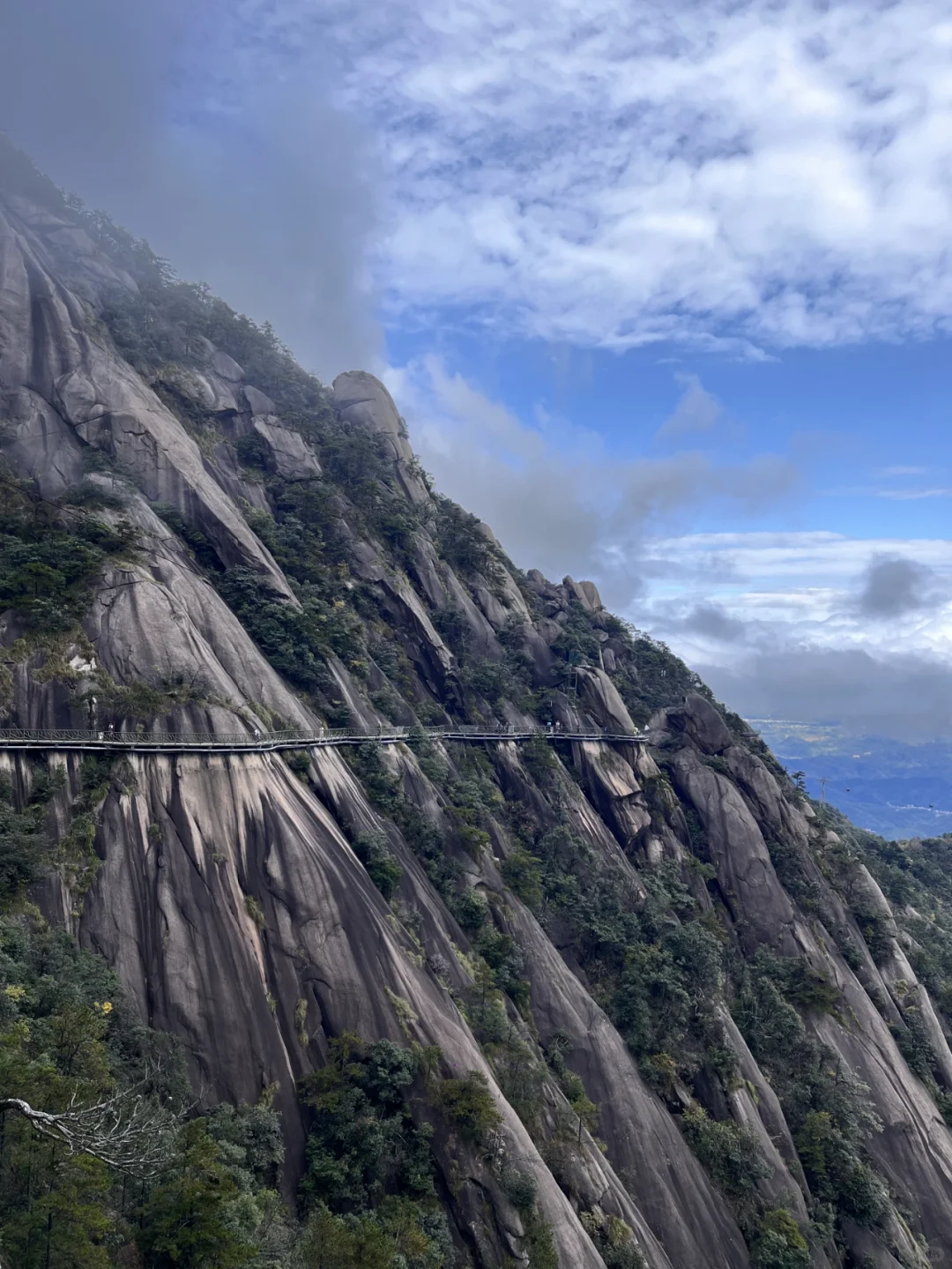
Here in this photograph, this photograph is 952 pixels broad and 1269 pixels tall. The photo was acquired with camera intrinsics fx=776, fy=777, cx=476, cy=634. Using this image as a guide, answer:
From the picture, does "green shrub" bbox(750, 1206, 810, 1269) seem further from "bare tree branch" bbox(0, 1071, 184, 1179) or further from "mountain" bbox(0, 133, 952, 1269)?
"bare tree branch" bbox(0, 1071, 184, 1179)

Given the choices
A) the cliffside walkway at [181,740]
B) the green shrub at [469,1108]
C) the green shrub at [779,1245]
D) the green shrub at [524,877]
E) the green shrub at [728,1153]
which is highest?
the cliffside walkway at [181,740]

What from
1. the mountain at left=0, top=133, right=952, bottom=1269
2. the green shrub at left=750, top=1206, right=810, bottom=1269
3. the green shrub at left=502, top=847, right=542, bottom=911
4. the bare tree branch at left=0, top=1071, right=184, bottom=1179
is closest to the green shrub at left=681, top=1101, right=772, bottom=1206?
the mountain at left=0, top=133, right=952, bottom=1269

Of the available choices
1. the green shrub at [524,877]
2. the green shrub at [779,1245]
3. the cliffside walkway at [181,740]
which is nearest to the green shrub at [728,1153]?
the green shrub at [779,1245]

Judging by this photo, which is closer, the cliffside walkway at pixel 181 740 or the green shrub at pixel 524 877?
the cliffside walkway at pixel 181 740

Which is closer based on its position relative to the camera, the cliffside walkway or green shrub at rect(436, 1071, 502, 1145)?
green shrub at rect(436, 1071, 502, 1145)

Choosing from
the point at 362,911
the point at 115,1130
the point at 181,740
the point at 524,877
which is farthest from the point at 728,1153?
the point at 115,1130

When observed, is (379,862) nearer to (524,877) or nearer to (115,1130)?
(524,877)

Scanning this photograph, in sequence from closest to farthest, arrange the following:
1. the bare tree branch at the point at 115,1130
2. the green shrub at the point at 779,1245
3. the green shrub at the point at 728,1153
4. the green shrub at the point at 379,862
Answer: the bare tree branch at the point at 115,1130 < the green shrub at the point at 779,1245 < the green shrub at the point at 379,862 < the green shrub at the point at 728,1153

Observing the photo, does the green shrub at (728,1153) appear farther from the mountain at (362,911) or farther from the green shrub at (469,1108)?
the green shrub at (469,1108)

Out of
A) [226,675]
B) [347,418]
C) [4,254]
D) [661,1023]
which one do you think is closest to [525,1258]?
[661,1023]

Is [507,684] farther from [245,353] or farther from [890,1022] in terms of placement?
[245,353]
